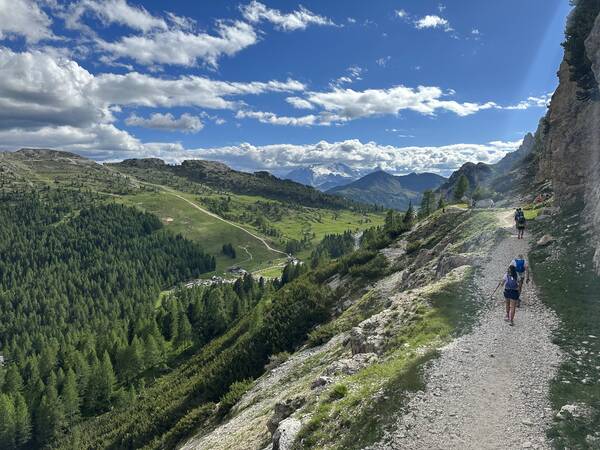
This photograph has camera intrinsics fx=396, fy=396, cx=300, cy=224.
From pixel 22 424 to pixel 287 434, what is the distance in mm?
99097

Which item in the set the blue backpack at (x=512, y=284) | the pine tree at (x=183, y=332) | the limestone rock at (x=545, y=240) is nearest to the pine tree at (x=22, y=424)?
the pine tree at (x=183, y=332)

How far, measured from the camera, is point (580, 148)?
43.5 m

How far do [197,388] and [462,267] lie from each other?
3716cm

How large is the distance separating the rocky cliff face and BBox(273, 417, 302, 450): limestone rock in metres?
25.8

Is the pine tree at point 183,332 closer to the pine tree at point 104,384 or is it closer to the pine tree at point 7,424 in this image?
the pine tree at point 104,384

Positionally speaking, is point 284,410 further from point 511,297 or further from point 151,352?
point 151,352

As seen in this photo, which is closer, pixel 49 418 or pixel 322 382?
pixel 322 382

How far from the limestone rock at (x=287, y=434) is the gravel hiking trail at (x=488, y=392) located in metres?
4.50

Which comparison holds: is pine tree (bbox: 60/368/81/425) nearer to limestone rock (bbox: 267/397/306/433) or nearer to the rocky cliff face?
limestone rock (bbox: 267/397/306/433)

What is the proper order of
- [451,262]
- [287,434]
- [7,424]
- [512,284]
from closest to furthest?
[287,434], [512,284], [451,262], [7,424]

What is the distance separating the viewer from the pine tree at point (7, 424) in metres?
85.9

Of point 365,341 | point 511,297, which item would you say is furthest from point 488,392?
point 365,341

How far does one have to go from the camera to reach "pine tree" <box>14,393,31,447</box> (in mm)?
88938

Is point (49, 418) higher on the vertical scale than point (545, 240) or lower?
Answer: lower
